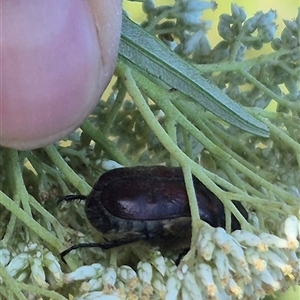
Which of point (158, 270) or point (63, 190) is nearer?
point (158, 270)

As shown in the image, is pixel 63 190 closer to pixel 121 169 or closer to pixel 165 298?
pixel 121 169

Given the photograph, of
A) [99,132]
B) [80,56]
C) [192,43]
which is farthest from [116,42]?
[192,43]

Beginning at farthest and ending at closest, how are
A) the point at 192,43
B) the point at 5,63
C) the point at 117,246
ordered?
the point at 192,43
the point at 117,246
the point at 5,63

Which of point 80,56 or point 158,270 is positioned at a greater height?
point 80,56

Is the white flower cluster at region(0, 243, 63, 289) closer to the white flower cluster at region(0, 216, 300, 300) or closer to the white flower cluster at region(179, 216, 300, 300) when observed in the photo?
the white flower cluster at region(0, 216, 300, 300)

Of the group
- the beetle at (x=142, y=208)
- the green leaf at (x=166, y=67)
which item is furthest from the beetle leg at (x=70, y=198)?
the green leaf at (x=166, y=67)

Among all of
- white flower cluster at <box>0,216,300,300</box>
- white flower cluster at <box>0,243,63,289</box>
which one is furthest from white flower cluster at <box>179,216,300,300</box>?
white flower cluster at <box>0,243,63,289</box>

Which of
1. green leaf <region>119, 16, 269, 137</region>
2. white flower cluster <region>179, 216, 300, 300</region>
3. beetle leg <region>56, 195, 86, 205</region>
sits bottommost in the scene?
beetle leg <region>56, 195, 86, 205</region>
